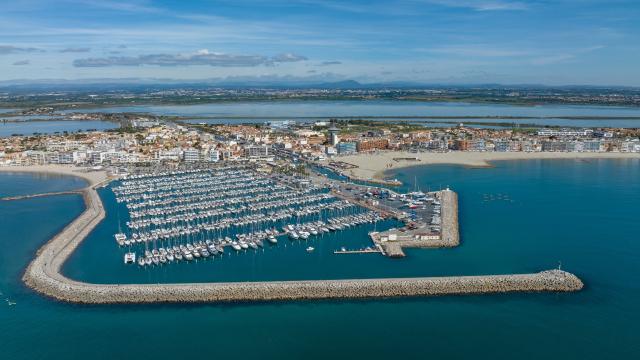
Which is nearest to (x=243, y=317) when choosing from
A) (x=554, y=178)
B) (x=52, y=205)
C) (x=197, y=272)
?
(x=197, y=272)

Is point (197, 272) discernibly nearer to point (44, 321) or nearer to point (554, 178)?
point (44, 321)

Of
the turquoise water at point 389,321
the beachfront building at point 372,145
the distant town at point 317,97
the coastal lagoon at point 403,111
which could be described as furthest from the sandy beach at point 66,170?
the distant town at point 317,97

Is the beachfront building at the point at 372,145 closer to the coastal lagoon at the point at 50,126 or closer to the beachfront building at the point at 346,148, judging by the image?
the beachfront building at the point at 346,148

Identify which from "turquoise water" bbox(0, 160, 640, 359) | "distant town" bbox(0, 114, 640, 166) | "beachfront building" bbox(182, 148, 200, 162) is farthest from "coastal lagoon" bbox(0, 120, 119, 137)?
"turquoise water" bbox(0, 160, 640, 359)

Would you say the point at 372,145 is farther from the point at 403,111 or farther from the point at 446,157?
the point at 403,111

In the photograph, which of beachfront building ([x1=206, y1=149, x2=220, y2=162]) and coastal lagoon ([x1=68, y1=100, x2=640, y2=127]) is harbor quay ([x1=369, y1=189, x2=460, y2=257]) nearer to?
beachfront building ([x1=206, y1=149, x2=220, y2=162])

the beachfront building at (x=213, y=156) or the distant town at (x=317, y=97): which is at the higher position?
the distant town at (x=317, y=97)

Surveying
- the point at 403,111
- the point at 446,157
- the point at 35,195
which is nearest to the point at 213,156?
the point at 35,195
